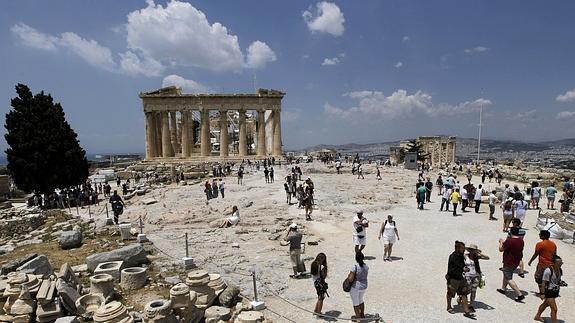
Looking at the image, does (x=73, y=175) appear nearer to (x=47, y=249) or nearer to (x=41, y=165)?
(x=41, y=165)

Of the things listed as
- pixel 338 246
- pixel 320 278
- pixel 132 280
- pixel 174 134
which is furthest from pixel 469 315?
pixel 174 134

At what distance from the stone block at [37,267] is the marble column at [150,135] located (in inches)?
1605

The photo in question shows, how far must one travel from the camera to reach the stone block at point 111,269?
10.9 metres

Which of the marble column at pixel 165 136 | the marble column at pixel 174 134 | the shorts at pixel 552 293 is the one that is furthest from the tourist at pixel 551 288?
the marble column at pixel 174 134

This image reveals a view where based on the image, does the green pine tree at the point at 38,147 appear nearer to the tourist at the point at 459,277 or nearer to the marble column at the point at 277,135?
the marble column at the point at 277,135

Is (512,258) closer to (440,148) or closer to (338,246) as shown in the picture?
(338,246)

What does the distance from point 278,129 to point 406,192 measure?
26.7m

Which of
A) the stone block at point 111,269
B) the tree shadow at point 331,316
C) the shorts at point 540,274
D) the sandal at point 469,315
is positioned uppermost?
the shorts at point 540,274

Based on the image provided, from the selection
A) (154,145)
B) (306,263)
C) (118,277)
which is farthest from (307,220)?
(154,145)

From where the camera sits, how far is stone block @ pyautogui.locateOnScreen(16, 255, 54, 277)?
34.9ft

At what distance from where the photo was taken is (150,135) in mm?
50750

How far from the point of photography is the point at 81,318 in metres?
8.99

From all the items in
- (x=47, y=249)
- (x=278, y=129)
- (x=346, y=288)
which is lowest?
(x=47, y=249)

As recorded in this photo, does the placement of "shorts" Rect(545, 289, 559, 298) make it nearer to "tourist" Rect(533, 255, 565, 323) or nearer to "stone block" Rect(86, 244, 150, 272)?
"tourist" Rect(533, 255, 565, 323)
